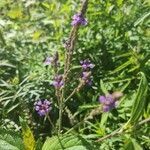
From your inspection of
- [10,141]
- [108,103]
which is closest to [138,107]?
[108,103]

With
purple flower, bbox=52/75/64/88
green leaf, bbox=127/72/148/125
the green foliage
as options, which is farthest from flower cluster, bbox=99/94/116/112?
the green foliage

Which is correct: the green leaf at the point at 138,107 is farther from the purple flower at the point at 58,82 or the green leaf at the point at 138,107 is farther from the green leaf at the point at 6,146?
the green leaf at the point at 6,146

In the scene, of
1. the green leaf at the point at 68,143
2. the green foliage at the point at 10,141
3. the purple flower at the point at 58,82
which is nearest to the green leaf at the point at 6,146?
the green foliage at the point at 10,141

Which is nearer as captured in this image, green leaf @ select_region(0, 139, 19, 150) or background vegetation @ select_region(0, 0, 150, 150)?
green leaf @ select_region(0, 139, 19, 150)

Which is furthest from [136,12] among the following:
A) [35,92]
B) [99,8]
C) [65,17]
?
[35,92]

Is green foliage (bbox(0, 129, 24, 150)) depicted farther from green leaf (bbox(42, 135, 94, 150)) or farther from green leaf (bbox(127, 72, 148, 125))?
green leaf (bbox(127, 72, 148, 125))

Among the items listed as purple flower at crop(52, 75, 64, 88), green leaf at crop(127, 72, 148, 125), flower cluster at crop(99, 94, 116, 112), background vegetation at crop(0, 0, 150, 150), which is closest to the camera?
flower cluster at crop(99, 94, 116, 112)
